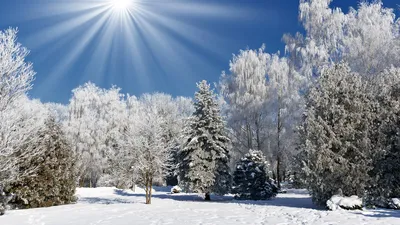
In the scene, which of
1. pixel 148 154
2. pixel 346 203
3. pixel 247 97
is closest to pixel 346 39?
pixel 247 97

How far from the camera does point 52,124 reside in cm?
1973

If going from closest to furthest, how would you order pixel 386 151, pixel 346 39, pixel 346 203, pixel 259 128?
pixel 346 203 < pixel 386 151 < pixel 346 39 < pixel 259 128

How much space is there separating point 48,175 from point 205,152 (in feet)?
32.7

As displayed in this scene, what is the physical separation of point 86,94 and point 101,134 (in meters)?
5.98

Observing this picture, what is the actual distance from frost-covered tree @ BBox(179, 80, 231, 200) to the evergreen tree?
7414 millimetres

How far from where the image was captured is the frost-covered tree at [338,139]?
582 inches

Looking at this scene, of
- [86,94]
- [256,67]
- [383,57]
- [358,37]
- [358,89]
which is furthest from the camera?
[86,94]

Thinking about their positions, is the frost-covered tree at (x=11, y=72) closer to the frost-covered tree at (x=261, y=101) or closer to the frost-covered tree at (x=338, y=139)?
the frost-covered tree at (x=338, y=139)

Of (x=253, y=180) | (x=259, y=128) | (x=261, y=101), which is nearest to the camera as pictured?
(x=253, y=180)

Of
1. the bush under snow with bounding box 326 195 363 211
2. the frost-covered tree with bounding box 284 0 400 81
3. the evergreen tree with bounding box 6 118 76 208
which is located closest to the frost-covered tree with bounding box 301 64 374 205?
the bush under snow with bounding box 326 195 363 211

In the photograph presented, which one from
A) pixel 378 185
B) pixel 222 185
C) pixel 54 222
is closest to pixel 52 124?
pixel 54 222

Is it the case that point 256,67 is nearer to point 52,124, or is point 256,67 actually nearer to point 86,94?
point 52,124

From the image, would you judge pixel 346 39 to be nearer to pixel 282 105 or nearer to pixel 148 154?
pixel 282 105

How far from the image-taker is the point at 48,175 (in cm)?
1852
